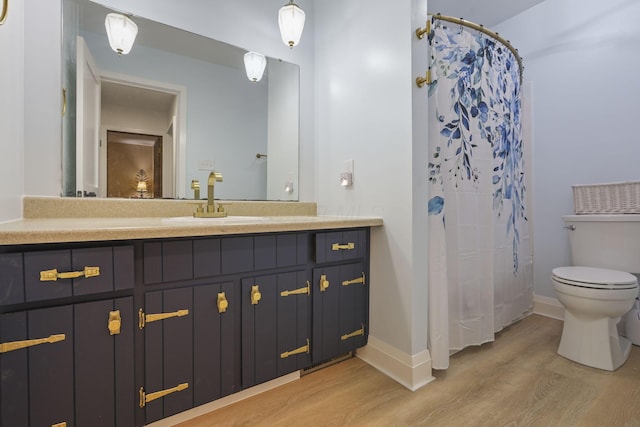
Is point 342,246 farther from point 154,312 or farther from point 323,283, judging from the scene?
point 154,312

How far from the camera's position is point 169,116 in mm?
1567

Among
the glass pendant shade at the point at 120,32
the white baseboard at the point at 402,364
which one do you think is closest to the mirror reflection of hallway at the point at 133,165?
the glass pendant shade at the point at 120,32

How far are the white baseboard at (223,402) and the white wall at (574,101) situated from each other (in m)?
2.18

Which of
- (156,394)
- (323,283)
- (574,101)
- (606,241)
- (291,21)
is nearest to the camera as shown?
(156,394)

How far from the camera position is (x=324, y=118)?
196 cm

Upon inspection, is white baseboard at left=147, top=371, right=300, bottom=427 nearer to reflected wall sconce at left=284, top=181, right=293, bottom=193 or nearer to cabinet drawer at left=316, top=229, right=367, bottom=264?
cabinet drawer at left=316, top=229, right=367, bottom=264

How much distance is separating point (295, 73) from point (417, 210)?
127cm

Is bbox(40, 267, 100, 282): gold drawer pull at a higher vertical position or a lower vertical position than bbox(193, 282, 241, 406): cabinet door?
higher

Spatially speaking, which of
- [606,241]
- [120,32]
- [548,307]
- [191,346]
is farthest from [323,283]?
[548,307]

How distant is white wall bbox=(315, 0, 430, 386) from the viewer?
141 centimetres

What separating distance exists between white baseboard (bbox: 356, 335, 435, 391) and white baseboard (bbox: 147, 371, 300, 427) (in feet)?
1.45

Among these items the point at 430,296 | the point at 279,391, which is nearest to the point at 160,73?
the point at 279,391

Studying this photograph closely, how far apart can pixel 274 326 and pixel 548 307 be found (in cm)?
224

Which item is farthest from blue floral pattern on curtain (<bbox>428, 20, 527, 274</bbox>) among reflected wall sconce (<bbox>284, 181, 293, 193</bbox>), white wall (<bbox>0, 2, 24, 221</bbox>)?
white wall (<bbox>0, 2, 24, 221</bbox>)
